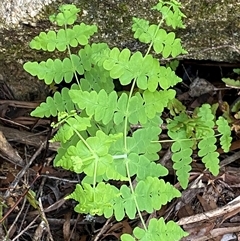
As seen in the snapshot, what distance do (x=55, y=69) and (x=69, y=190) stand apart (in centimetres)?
→ 74

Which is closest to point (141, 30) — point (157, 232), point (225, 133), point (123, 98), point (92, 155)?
point (123, 98)

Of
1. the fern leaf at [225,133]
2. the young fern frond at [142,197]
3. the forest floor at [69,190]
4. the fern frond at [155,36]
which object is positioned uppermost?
the fern frond at [155,36]

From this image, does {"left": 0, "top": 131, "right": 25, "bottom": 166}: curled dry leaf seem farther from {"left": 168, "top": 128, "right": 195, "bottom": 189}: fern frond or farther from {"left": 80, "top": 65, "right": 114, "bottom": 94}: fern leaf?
{"left": 168, "top": 128, "right": 195, "bottom": 189}: fern frond

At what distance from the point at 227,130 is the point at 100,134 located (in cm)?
82

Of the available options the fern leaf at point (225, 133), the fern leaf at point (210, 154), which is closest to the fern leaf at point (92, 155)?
the fern leaf at point (210, 154)

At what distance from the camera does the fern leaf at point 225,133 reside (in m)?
2.31

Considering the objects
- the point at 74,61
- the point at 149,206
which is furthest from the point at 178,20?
the point at 149,206

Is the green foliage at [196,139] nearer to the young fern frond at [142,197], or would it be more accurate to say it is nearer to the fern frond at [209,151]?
the fern frond at [209,151]

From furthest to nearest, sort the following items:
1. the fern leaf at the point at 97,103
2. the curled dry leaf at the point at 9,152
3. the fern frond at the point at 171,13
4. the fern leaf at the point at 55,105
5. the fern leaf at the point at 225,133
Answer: the curled dry leaf at the point at 9,152 < the fern leaf at the point at 225,133 < the fern leaf at the point at 55,105 < the fern frond at the point at 171,13 < the fern leaf at the point at 97,103

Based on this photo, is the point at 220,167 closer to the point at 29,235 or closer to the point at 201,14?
the point at 201,14

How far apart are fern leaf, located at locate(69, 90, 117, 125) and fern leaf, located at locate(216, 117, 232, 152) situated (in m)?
0.61

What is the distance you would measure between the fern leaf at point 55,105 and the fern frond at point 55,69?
0.23 ft

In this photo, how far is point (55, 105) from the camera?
2.04 metres

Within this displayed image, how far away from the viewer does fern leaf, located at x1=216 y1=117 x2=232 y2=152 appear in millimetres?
2307
